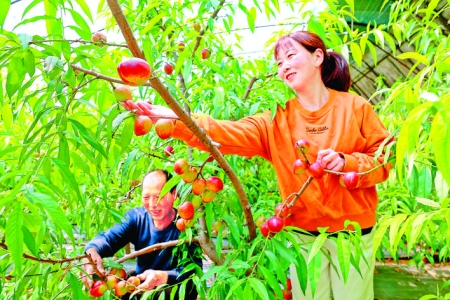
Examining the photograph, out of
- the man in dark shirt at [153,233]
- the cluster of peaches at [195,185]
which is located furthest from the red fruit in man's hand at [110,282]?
the cluster of peaches at [195,185]

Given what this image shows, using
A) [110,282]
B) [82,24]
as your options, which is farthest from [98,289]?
[82,24]

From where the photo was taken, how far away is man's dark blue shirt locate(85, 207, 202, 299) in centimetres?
126

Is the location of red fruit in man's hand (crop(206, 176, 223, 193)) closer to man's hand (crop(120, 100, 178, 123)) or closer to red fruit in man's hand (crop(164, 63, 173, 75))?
man's hand (crop(120, 100, 178, 123))

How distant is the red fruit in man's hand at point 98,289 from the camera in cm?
100

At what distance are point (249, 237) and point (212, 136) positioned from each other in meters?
0.35

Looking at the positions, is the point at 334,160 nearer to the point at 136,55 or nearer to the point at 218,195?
the point at 218,195

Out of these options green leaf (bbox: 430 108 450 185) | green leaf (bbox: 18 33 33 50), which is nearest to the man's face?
green leaf (bbox: 18 33 33 50)

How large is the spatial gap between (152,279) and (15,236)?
693mm

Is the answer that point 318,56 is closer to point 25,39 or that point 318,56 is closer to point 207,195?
point 207,195

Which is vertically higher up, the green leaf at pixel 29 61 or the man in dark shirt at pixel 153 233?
the green leaf at pixel 29 61

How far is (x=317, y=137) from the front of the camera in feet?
3.51

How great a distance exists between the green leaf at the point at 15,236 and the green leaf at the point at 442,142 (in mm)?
527

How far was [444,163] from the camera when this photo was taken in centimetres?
34

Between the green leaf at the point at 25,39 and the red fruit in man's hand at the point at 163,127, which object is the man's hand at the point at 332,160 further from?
the green leaf at the point at 25,39
